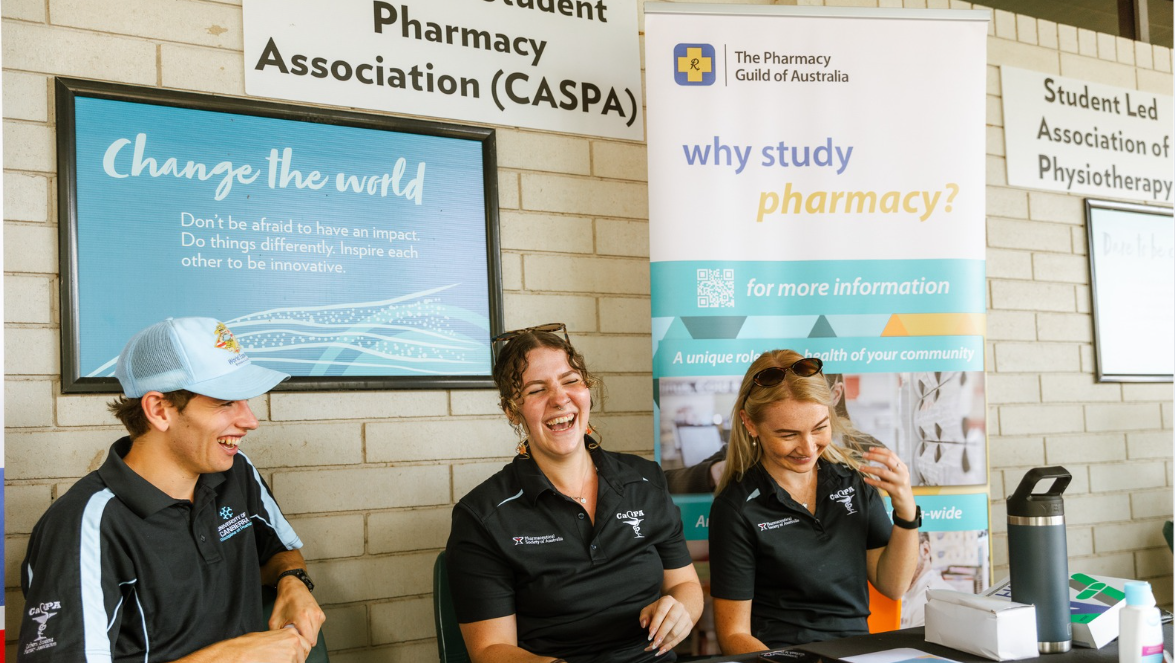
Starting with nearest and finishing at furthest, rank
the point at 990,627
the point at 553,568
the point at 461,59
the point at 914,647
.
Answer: the point at 990,627 → the point at 914,647 → the point at 553,568 → the point at 461,59

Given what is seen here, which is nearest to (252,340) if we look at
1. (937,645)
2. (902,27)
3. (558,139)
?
(558,139)

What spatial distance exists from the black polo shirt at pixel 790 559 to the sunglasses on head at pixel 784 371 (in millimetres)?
247

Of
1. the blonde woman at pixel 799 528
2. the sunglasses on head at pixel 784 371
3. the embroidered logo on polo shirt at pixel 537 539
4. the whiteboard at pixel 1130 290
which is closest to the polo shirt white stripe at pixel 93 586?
the embroidered logo on polo shirt at pixel 537 539

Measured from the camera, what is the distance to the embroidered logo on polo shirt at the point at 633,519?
2.17 meters

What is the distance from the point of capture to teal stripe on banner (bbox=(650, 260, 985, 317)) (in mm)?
2758

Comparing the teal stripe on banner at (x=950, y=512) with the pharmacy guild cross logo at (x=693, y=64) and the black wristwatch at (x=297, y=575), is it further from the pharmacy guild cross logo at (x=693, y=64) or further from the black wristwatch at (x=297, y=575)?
the black wristwatch at (x=297, y=575)

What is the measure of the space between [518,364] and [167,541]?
2.81 ft

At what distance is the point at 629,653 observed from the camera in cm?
209

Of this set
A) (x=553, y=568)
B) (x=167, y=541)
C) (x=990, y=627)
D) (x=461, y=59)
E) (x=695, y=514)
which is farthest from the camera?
(x=461, y=59)

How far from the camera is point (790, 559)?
2.23 meters

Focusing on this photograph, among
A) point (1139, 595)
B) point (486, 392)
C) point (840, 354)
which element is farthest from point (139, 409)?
point (840, 354)

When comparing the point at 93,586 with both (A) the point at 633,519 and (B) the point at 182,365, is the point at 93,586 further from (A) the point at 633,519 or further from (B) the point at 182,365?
(A) the point at 633,519

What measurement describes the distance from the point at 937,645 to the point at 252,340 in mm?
1936

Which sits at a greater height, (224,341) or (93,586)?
(224,341)
